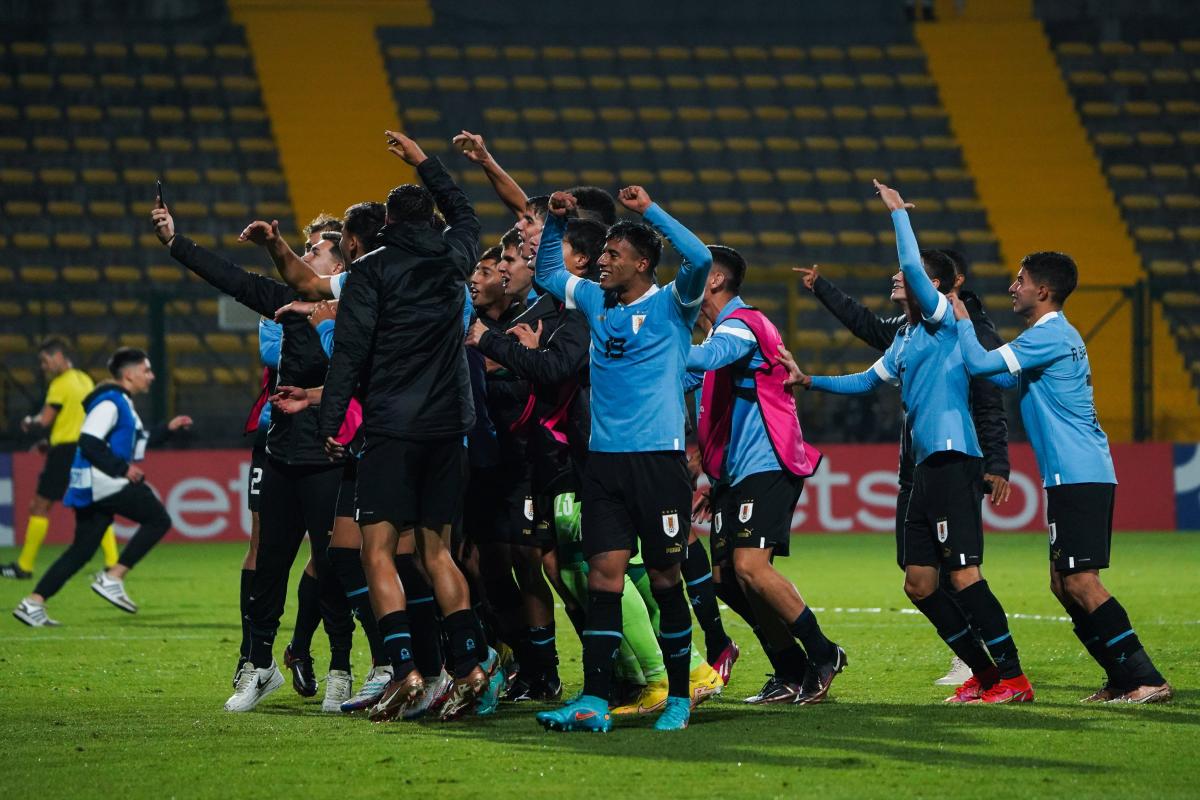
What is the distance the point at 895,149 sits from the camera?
95.3 feet

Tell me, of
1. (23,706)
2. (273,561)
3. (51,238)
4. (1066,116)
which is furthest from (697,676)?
(1066,116)

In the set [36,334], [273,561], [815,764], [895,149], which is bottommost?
[815,764]

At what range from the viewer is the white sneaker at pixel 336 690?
7.71m

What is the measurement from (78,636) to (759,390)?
5.50 metres

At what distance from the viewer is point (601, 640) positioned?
22.2 feet

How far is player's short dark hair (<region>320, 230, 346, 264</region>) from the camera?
26.9ft

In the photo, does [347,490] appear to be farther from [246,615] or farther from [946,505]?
[946,505]

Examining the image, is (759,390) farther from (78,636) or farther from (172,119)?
(172,119)

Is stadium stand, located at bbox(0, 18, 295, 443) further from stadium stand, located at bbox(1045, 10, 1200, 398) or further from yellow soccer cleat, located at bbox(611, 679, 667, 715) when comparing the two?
yellow soccer cleat, located at bbox(611, 679, 667, 715)

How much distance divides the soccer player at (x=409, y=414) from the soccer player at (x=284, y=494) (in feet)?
1.78

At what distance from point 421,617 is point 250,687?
0.92 meters

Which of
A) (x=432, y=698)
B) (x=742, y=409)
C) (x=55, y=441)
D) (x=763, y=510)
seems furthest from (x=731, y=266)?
(x=55, y=441)

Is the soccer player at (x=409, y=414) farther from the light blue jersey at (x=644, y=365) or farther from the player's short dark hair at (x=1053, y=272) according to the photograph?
the player's short dark hair at (x=1053, y=272)

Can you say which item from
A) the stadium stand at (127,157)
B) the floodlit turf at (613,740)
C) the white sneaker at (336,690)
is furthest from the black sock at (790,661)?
the stadium stand at (127,157)
